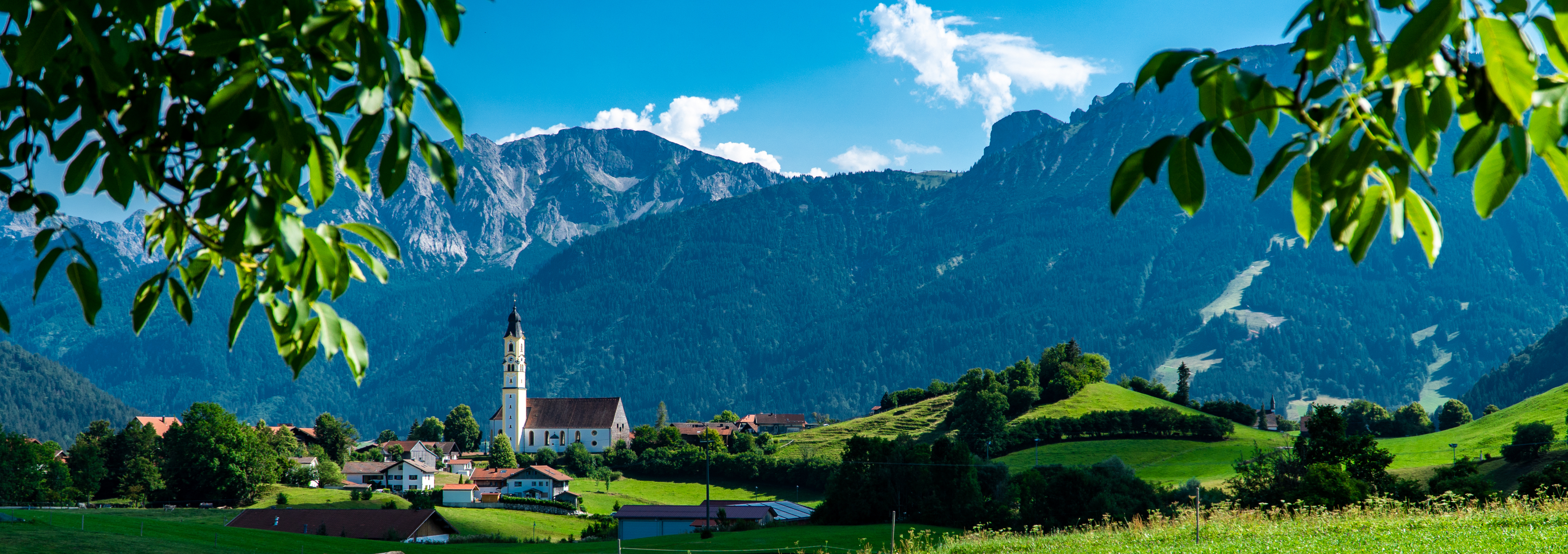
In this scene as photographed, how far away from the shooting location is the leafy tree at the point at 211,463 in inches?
2670

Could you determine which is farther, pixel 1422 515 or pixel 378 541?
pixel 378 541

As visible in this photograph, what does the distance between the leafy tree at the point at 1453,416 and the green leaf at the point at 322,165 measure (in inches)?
4549

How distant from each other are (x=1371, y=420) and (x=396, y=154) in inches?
4431

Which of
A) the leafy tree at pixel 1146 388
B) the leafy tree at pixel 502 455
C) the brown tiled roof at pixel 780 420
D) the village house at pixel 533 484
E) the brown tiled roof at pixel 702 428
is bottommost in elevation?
the village house at pixel 533 484

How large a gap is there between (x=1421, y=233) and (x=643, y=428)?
115 metres

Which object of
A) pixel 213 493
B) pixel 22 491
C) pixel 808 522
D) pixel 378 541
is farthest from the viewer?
pixel 213 493

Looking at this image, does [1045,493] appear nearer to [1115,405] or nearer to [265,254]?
[265,254]

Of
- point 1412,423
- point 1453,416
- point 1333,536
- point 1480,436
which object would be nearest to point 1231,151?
point 1333,536

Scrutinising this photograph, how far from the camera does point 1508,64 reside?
4.79ft

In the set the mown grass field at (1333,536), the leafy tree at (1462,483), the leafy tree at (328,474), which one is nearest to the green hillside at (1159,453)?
the leafy tree at (1462,483)

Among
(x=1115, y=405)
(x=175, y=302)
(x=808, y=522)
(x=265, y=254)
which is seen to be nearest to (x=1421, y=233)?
(x=175, y=302)

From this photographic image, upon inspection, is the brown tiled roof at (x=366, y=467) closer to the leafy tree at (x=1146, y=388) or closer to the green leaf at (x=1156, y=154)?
the leafy tree at (x=1146, y=388)

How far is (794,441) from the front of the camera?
117 m

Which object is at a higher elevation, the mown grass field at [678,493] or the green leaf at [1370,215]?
the green leaf at [1370,215]
